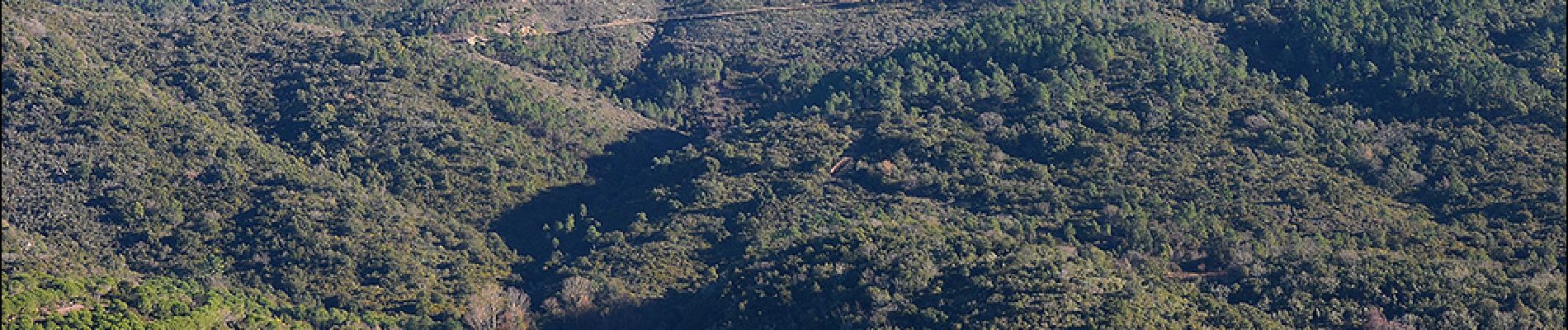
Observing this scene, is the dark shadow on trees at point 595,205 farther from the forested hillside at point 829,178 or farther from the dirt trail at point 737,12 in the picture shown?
the dirt trail at point 737,12

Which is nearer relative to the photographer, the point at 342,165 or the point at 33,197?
the point at 33,197

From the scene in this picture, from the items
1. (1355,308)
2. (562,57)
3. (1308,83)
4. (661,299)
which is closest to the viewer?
(1355,308)

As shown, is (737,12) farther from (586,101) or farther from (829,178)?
(829,178)

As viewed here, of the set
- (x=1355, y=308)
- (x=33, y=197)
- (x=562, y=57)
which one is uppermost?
(x=1355, y=308)

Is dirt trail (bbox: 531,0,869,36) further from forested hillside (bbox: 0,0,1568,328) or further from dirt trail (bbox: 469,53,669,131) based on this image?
forested hillside (bbox: 0,0,1568,328)

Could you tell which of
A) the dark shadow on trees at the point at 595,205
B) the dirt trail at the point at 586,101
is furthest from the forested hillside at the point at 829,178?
the dirt trail at the point at 586,101

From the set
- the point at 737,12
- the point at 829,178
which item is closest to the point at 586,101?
the point at 737,12

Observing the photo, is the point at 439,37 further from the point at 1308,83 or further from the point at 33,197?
the point at 1308,83

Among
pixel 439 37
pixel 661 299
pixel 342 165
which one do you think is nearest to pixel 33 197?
pixel 342 165
